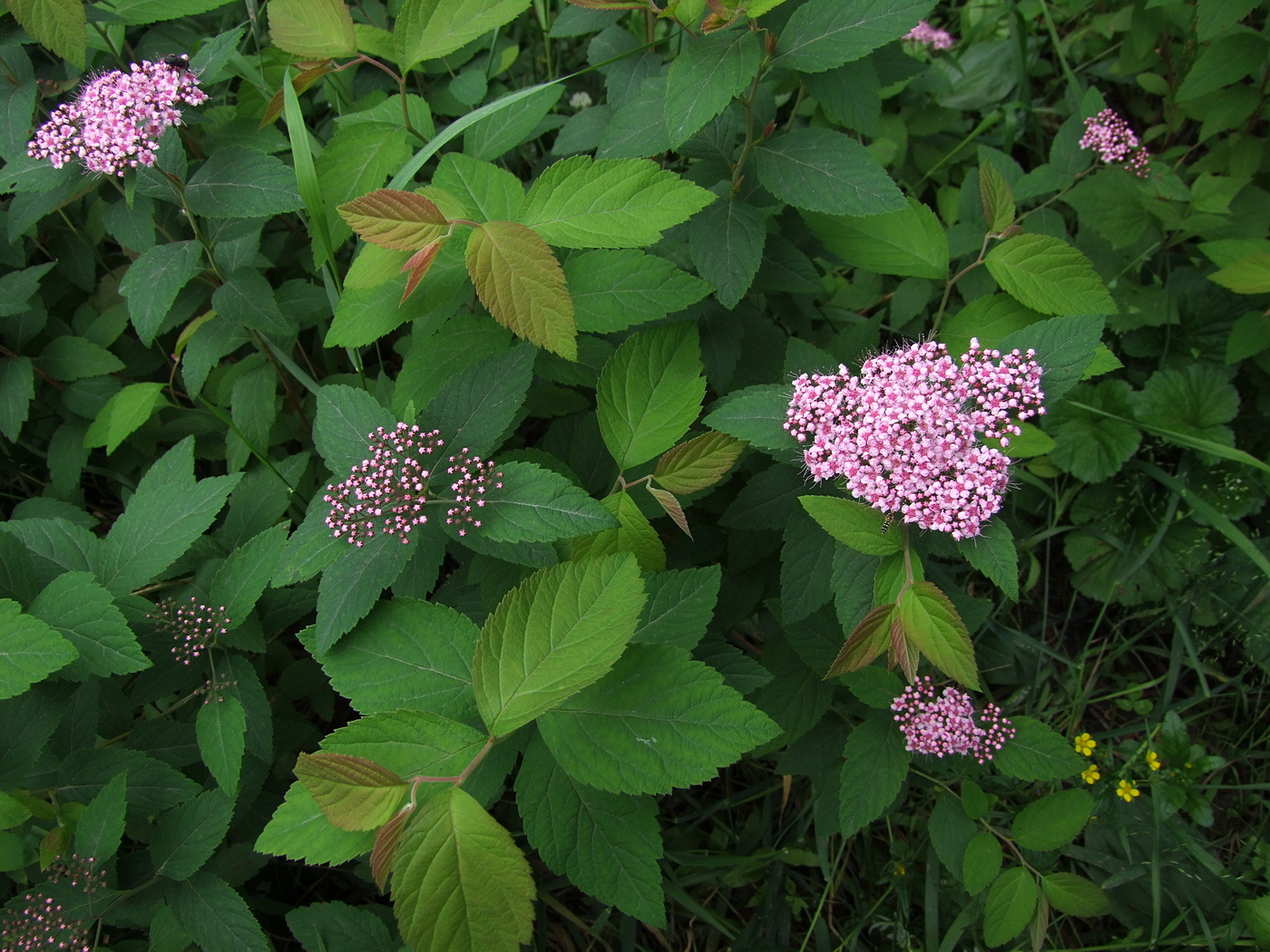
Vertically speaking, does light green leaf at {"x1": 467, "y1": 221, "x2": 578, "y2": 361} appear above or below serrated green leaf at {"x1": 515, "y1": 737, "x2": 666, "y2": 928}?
above

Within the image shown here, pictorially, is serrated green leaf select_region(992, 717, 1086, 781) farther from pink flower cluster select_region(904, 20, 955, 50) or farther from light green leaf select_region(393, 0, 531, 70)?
pink flower cluster select_region(904, 20, 955, 50)

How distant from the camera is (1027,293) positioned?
2.07 meters

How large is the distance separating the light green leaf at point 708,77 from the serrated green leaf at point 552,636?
1.08m

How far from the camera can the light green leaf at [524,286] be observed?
1.80m

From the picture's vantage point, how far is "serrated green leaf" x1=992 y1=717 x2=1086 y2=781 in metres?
2.41

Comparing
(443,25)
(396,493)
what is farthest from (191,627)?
(443,25)

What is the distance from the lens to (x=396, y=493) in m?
1.92

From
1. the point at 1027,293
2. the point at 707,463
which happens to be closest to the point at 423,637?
the point at 707,463

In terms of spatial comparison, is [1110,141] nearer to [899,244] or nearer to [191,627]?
[899,244]

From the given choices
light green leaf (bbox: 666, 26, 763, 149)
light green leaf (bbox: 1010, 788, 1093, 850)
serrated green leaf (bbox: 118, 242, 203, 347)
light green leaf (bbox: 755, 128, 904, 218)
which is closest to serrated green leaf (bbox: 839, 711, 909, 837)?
light green leaf (bbox: 1010, 788, 1093, 850)

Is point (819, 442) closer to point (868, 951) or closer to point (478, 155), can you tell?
point (478, 155)

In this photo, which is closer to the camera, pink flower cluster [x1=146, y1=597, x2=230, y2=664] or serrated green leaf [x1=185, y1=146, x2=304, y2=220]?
pink flower cluster [x1=146, y1=597, x2=230, y2=664]

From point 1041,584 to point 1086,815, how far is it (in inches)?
46.0

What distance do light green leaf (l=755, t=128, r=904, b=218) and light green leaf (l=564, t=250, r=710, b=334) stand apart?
364 millimetres
